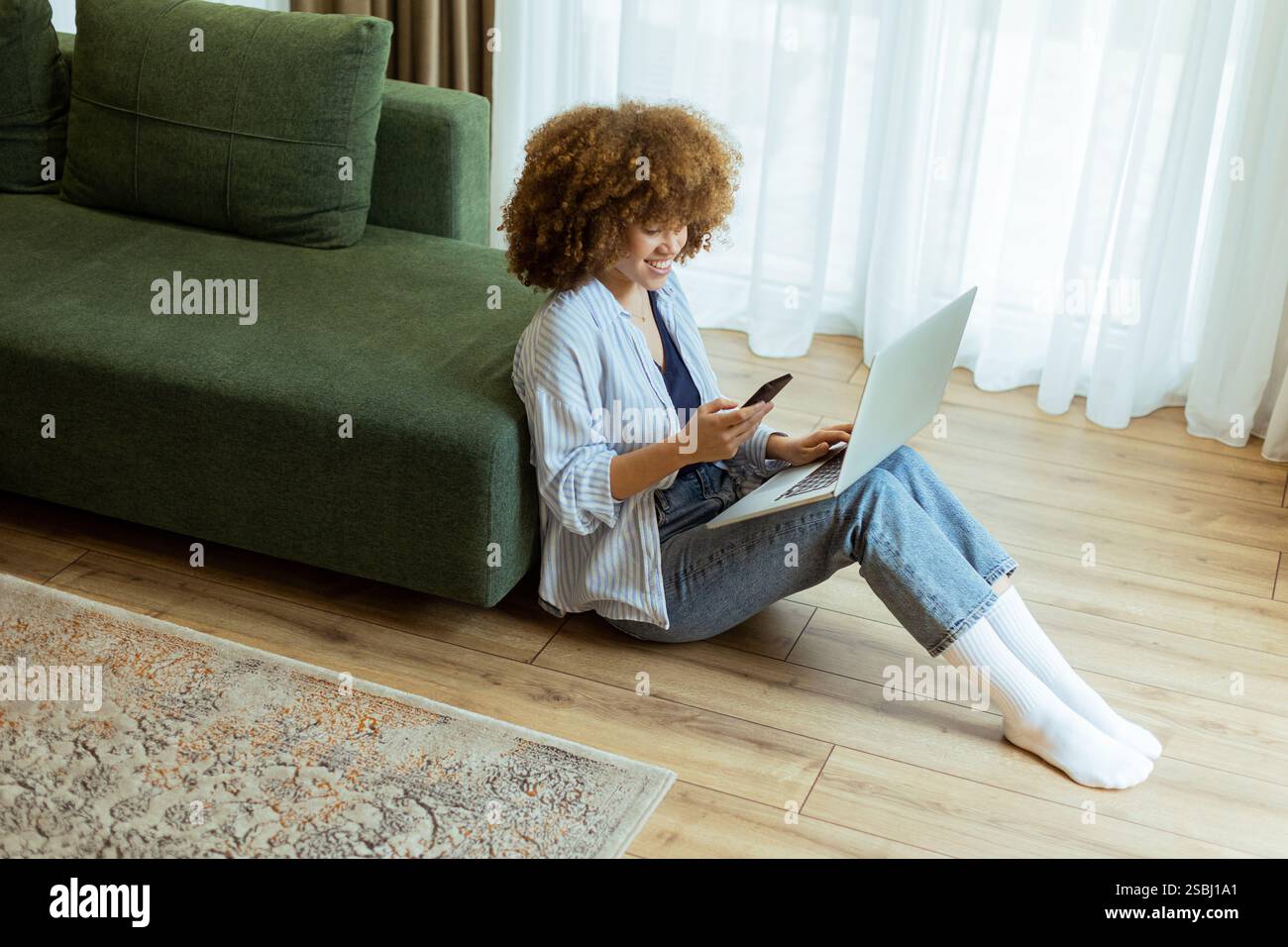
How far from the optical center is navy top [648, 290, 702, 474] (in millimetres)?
2045

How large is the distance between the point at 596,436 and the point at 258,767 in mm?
646

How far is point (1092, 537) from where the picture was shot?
249 cm

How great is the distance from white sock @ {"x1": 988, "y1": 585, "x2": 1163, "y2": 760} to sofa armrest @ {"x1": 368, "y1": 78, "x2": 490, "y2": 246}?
1.35 m

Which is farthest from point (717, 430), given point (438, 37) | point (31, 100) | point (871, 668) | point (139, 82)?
point (438, 37)

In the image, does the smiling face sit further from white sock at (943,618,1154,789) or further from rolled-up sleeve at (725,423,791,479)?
white sock at (943,618,1154,789)

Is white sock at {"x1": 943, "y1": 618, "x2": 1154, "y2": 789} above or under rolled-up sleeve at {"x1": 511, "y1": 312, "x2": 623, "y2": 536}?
under

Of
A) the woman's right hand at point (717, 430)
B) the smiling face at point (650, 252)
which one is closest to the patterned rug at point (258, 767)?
the woman's right hand at point (717, 430)

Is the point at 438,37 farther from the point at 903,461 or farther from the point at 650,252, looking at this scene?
the point at 903,461

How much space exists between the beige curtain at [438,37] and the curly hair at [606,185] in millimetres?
1441

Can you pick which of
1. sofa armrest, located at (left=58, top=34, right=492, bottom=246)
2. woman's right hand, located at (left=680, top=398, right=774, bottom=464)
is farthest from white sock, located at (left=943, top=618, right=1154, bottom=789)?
sofa armrest, located at (left=58, top=34, right=492, bottom=246)

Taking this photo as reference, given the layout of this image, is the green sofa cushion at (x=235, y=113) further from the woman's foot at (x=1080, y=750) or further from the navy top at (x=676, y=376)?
the woman's foot at (x=1080, y=750)

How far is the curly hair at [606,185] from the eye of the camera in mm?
1825
